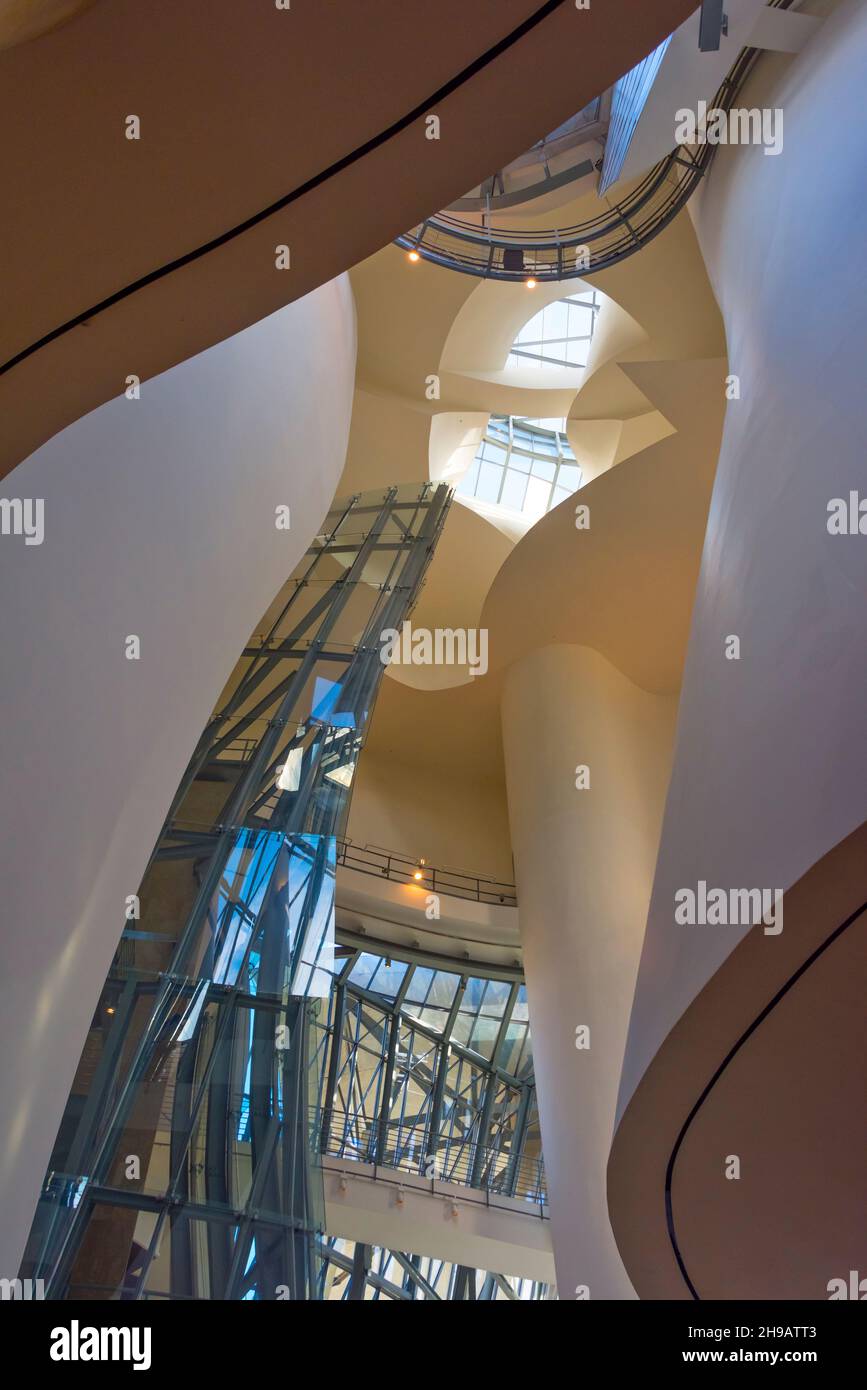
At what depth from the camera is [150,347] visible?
294 centimetres

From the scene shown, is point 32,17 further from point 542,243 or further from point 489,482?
point 489,482

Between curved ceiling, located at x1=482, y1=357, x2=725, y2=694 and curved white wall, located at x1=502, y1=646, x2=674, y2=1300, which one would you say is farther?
curved ceiling, located at x1=482, y1=357, x2=725, y2=694

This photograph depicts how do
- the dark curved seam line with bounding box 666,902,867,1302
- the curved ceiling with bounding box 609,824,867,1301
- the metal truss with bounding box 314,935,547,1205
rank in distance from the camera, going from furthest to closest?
the metal truss with bounding box 314,935,547,1205 → the curved ceiling with bounding box 609,824,867,1301 → the dark curved seam line with bounding box 666,902,867,1302

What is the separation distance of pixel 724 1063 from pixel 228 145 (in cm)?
409

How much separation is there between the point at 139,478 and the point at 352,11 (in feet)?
8.77

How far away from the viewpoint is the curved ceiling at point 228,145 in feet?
7.81

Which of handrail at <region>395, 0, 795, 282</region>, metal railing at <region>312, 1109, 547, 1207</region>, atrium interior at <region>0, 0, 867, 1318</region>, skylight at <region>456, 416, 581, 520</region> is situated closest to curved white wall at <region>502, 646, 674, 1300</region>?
atrium interior at <region>0, 0, 867, 1318</region>

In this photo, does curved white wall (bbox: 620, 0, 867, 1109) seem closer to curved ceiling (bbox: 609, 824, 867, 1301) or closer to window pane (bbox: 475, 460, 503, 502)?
curved ceiling (bbox: 609, 824, 867, 1301)

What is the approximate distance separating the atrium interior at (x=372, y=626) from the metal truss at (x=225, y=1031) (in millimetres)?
25

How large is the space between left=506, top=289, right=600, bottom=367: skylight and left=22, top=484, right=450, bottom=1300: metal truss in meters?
9.63

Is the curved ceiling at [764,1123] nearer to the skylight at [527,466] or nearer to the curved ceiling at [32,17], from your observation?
the curved ceiling at [32,17]

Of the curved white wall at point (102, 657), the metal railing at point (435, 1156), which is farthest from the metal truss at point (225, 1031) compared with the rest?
the metal railing at point (435, 1156)

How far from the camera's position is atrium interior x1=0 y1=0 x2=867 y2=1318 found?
2598 millimetres
